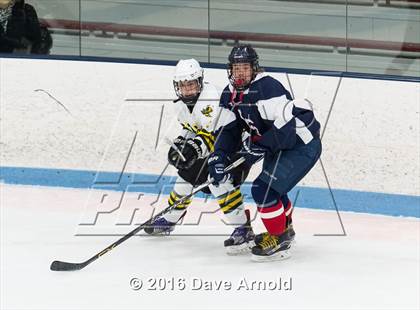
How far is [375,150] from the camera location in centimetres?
567

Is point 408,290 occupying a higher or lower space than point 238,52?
lower

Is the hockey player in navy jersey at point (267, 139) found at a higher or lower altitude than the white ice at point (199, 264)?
higher

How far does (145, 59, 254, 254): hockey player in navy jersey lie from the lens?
182 inches

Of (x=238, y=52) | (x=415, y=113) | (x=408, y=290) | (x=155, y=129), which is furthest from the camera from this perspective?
(x=155, y=129)

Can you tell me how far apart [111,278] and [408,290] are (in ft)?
4.06

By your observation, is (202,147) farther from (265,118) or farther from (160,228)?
(160,228)

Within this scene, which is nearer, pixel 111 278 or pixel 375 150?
pixel 111 278

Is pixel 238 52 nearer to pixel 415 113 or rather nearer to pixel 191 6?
pixel 415 113

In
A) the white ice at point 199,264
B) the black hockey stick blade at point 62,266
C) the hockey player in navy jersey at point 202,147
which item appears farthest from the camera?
the hockey player in navy jersey at point 202,147

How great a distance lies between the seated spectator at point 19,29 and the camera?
645 cm

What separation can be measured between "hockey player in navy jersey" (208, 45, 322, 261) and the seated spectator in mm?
2256

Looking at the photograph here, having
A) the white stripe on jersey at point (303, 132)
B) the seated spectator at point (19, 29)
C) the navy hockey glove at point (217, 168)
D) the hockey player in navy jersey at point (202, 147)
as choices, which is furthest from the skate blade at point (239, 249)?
the seated spectator at point (19, 29)

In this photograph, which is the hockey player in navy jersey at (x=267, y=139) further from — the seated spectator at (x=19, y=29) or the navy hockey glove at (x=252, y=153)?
the seated spectator at (x=19, y=29)

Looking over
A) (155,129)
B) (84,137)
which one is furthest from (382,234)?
(84,137)
